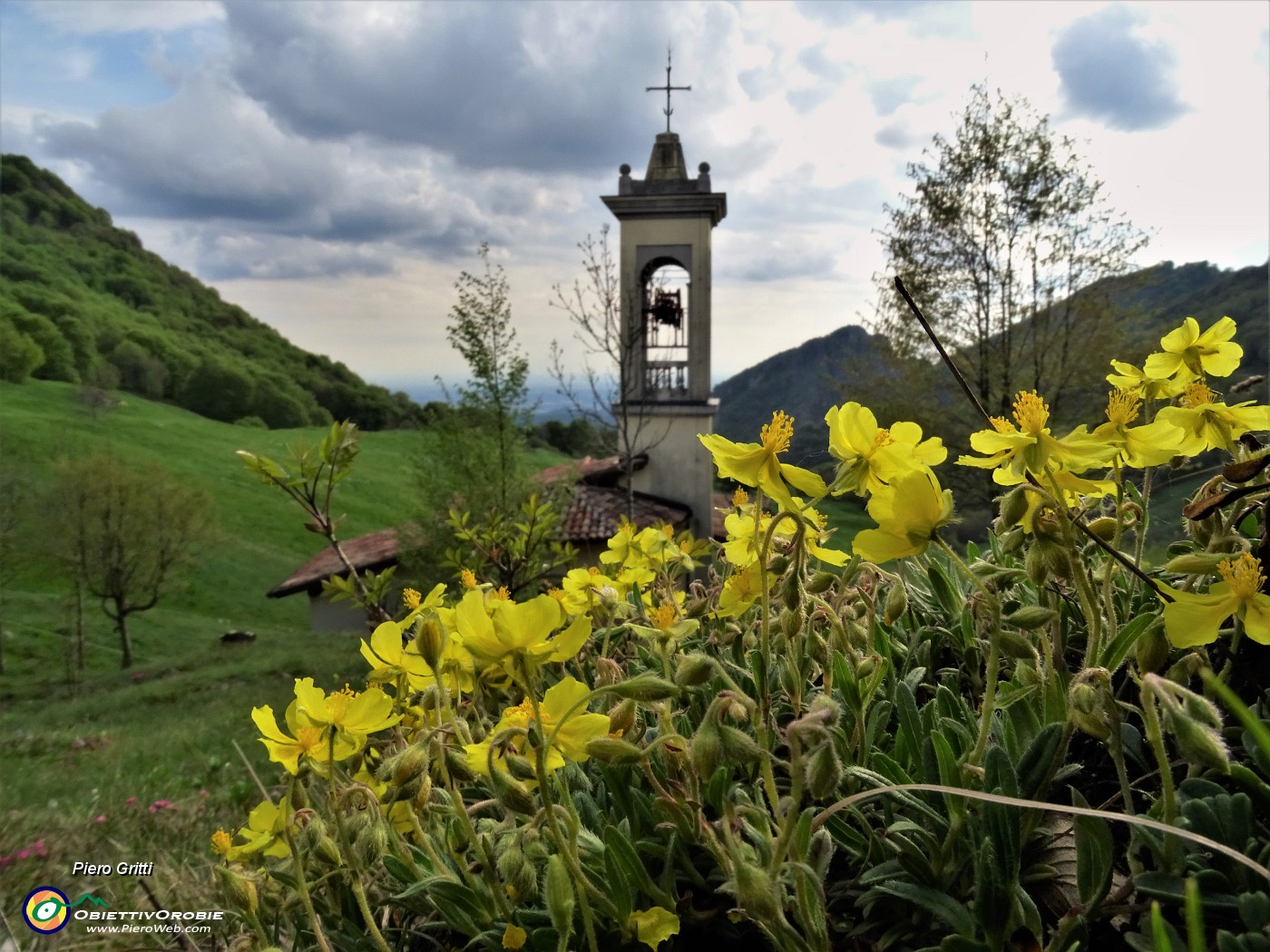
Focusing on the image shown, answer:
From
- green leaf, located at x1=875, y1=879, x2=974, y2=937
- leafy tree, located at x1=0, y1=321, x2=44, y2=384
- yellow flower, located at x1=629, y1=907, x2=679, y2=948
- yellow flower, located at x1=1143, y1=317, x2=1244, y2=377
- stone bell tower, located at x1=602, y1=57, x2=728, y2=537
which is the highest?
leafy tree, located at x1=0, y1=321, x2=44, y2=384

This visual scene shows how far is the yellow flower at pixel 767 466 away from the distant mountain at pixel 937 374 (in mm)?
28

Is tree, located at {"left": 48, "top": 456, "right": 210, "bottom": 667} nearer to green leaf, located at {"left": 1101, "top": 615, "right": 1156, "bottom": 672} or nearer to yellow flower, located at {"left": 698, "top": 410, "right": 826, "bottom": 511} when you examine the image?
yellow flower, located at {"left": 698, "top": 410, "right": 826, "bottom": 511}

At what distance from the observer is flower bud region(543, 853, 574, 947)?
0.77 metres

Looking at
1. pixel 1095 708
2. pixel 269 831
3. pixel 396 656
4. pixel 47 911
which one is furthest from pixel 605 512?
pixel 1095 708

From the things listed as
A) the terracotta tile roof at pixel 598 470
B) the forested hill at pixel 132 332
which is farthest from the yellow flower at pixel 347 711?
the forested hill at pixel 132 332

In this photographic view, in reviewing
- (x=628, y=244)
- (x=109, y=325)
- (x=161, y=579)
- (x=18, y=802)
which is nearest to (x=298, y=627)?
(x=161, y=579)

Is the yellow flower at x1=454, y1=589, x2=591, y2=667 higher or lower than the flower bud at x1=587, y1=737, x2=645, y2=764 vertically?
higher

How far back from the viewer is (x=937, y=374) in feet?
59.2

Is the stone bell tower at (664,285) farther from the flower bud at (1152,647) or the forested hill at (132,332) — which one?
the forested hill at (132,332)

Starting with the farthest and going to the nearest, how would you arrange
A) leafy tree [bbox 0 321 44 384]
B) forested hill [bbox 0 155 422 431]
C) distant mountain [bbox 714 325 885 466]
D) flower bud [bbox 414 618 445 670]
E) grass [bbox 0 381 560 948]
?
forested hill [bbox 0 155 422 431] → distant mountain [bbox 714 325 885 466] → leafy tree [bbox 0 321 44 384] → grass [bbox 0 381 560 948] → flower bud [bbox 414 618 445 670]

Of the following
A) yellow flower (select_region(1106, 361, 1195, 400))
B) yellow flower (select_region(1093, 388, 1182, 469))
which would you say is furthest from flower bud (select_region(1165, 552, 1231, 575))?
yellow flower (select_region(1106, 361, 1195, 400))

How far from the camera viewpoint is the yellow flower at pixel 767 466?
897 millimetres

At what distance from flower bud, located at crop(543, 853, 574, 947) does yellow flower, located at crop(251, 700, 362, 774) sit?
40cm

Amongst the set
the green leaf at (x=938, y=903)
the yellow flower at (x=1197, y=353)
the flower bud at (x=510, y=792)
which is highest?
the yellow flower at (x=1197, y=353)
